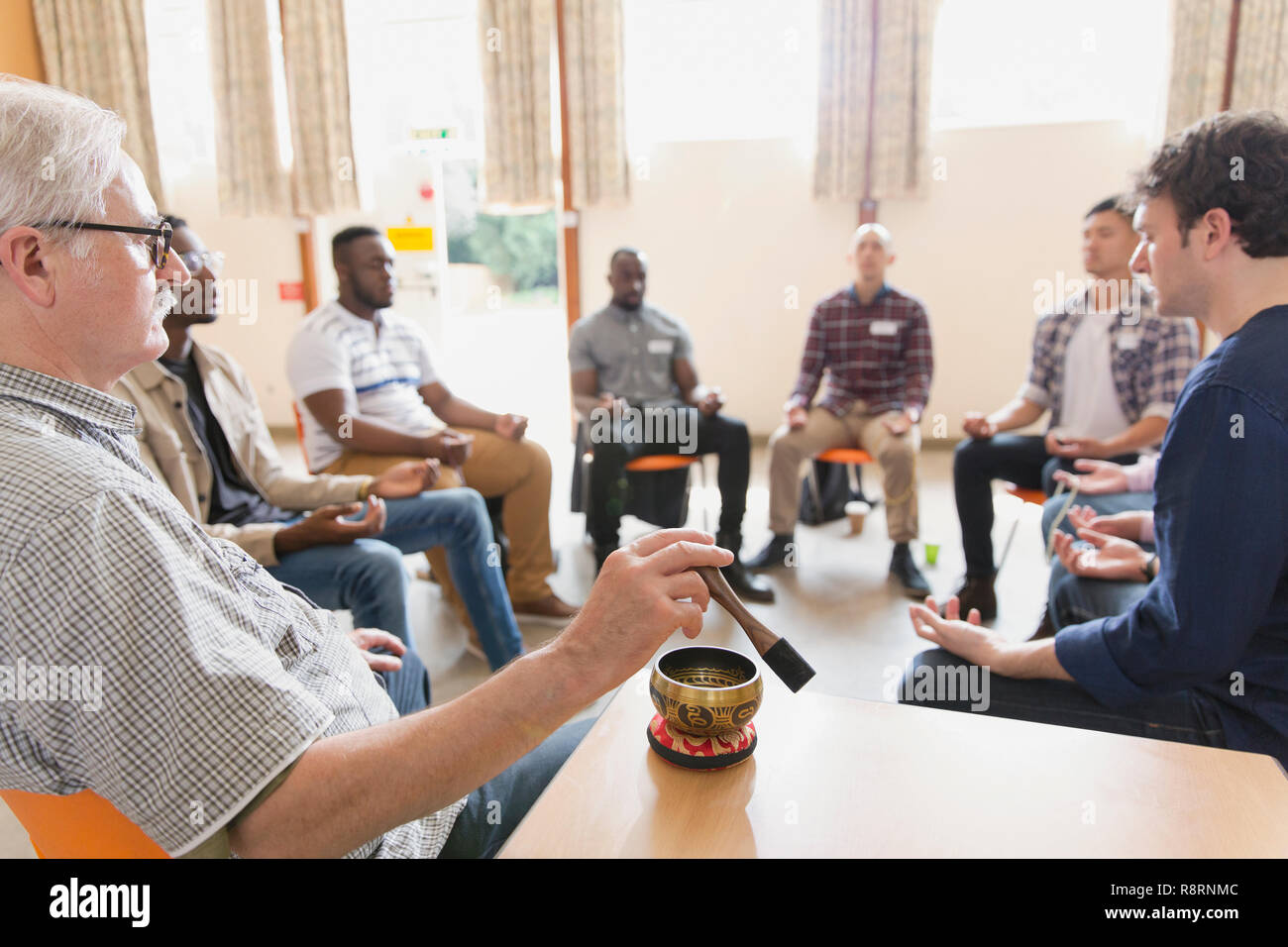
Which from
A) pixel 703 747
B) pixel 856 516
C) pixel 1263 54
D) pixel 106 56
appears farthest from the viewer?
pixel 106 56

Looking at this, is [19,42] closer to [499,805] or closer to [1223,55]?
[499,805]

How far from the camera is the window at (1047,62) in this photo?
5.04 m

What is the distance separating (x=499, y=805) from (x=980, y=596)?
2416mm

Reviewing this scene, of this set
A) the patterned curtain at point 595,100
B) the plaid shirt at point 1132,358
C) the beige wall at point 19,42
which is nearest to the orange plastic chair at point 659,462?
the plaid shirt at point 1132,358

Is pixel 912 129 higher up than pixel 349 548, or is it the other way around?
pixel 912 129

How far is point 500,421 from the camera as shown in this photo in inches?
126

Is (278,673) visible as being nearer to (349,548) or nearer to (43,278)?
(43,278)

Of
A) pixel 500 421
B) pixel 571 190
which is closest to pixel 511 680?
pixel 500 421

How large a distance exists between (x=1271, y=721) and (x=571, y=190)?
5.15 m

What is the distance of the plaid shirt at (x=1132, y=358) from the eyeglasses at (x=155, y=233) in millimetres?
2889

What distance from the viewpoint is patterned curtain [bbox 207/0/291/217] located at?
227 inches

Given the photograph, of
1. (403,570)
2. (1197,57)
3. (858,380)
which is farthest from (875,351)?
(1197,57)

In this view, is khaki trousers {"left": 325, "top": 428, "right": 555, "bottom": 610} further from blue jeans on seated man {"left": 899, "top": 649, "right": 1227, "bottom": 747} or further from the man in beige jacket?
blue jeans on seated man {"left": 899, "top": 649, "right": 1227, "bottom": 747}

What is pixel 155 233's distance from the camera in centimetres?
101
